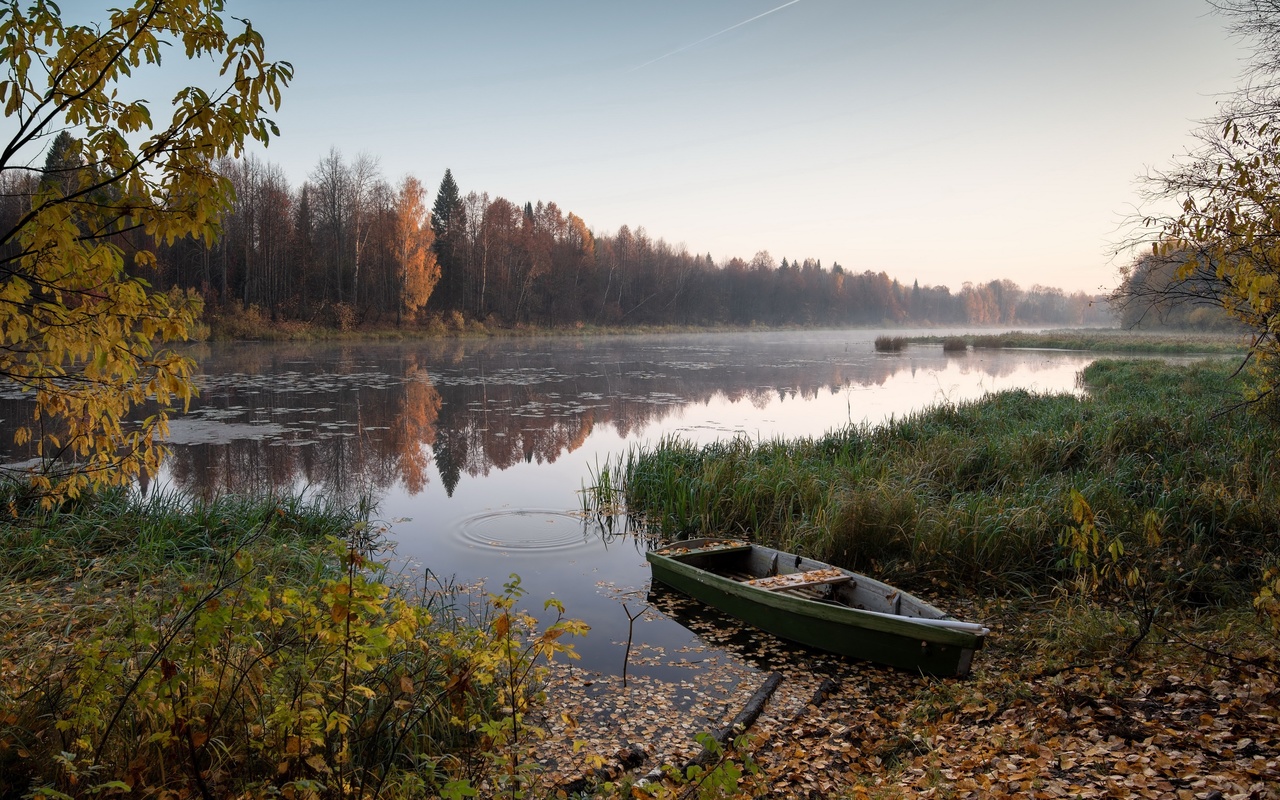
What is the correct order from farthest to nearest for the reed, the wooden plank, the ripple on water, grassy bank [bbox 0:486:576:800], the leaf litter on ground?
the reed
the ripple on water
the wooden plank
the leaf litter on ground
grassy bank [bbox 0:486:576:800]

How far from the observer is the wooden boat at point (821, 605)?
18.5ft

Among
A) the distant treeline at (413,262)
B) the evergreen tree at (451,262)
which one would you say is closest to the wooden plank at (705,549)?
the distant treeline at (413,262)

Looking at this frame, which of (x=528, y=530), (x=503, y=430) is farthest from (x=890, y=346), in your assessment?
(x=528, y=530)

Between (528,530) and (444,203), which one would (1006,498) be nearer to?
(528,530)

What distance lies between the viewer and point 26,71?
320 cm

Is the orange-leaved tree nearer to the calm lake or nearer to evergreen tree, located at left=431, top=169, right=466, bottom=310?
the calm lake

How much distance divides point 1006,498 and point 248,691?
27.7 ft

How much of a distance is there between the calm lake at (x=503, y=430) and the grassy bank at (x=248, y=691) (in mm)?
2159

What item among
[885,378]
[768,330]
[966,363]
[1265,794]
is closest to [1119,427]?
[1265,794]

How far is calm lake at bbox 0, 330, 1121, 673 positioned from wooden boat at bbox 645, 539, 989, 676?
530 millimetres

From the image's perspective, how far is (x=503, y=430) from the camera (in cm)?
1680

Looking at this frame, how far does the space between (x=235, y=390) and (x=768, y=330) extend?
81.6 metres

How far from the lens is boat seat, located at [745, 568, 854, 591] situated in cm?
686

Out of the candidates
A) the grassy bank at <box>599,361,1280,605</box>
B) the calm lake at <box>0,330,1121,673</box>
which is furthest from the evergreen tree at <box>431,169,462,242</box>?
the grassy bank at <box>599,361,1280,605</box>
